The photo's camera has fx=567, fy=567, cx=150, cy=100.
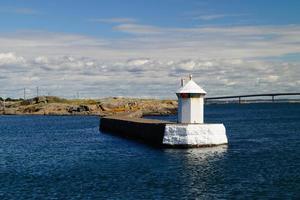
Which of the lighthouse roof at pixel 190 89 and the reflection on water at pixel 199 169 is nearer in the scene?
the reflection on water at pixel 199 169

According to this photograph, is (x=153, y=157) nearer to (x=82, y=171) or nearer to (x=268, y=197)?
(x=82, y=171)

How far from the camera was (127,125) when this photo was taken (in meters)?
62.8

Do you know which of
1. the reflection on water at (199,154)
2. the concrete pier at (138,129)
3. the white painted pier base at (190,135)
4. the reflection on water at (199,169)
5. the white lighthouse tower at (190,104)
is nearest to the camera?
the reflection on water at (199,169)

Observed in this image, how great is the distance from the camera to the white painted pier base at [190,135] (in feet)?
144

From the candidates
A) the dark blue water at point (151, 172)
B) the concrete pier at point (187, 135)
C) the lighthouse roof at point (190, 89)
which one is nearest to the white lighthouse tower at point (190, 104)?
the lighthouse roof at point (190, 89)

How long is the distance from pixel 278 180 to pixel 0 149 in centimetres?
3039

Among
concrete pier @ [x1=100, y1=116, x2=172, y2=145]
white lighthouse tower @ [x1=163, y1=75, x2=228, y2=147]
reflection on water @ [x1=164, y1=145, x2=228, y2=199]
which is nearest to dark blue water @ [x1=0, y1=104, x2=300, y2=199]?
reflection on water @ [x1=164, y1=145, x2=228, y2=199]

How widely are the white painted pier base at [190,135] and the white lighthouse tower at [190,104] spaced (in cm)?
195

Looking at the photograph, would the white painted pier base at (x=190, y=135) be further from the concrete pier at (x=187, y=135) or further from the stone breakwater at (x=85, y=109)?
the stone breakwater at (x=85, y=109)

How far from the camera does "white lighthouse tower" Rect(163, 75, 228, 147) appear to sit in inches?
1732

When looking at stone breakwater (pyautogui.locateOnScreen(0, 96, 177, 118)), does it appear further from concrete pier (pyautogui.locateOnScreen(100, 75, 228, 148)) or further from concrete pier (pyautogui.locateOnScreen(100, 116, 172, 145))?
concrete pier (pyautogui.locateOnScreen(100, 75, 228, 148))

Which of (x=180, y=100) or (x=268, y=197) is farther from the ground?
(x=180, y=100)

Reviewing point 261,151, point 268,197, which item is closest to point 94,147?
point 261,151

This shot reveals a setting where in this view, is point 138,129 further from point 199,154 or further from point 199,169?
point 199,169
